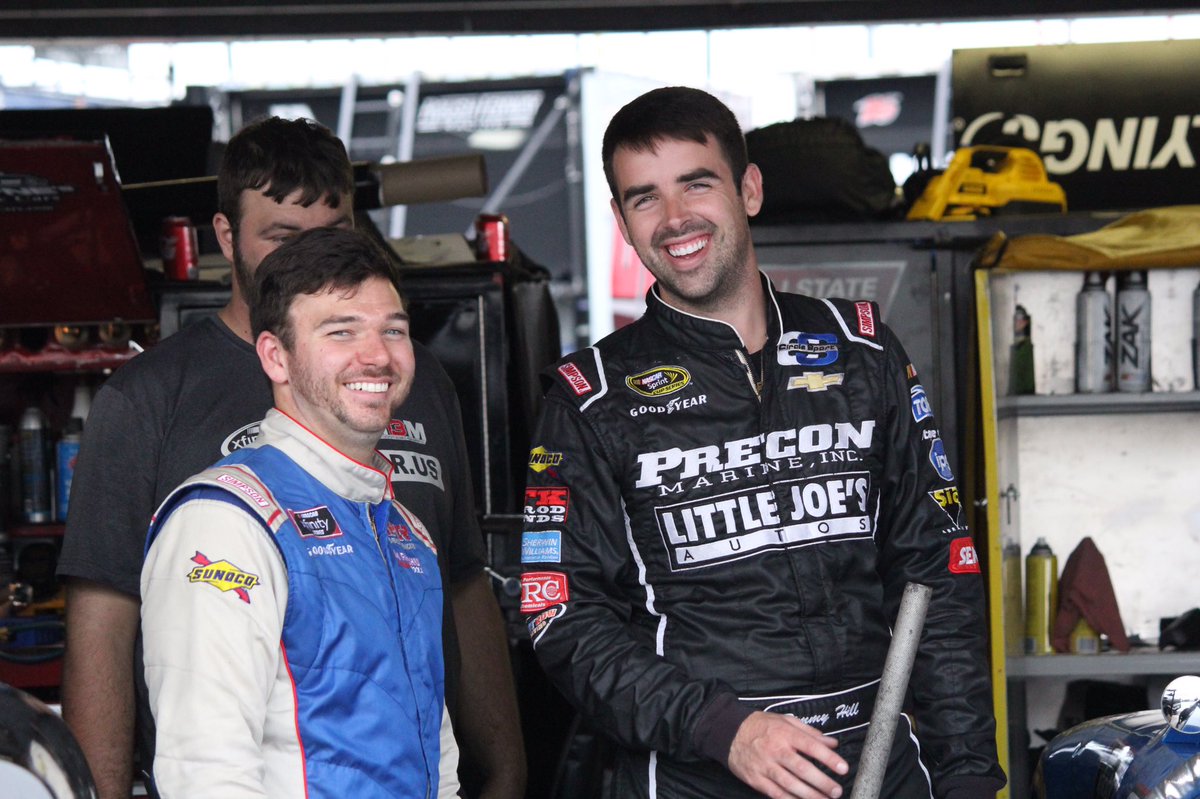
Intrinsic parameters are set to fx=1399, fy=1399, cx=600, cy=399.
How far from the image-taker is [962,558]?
87.6 inches

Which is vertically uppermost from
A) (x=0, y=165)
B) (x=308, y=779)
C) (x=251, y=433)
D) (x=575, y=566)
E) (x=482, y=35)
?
(x=482, y=35)

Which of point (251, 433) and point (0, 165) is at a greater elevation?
point (0, 165)

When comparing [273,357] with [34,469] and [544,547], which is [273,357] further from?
[34,469]

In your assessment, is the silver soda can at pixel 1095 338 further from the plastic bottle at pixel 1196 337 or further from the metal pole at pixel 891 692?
the metal pole at pixel 891 692

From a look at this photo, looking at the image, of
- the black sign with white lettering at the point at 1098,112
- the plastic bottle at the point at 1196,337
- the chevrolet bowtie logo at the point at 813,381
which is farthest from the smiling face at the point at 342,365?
the black sign with white lettering at the point at 1098,112

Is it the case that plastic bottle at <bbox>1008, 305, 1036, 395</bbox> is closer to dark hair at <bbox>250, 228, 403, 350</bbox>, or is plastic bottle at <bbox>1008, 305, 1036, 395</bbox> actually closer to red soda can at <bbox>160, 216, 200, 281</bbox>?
red soda can at <bbox>160, 216, 200, 281</bbox>

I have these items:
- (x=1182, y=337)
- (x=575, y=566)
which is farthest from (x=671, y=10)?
(x=575, y=566)

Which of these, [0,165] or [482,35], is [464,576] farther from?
[482,35]

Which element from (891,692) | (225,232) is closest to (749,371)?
(891,692)

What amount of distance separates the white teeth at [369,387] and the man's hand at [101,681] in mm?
651

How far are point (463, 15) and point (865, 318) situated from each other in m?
2.48

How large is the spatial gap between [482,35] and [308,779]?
3259 mm

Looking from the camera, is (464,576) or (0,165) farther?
(0,165)

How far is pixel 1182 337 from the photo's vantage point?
3.77m
